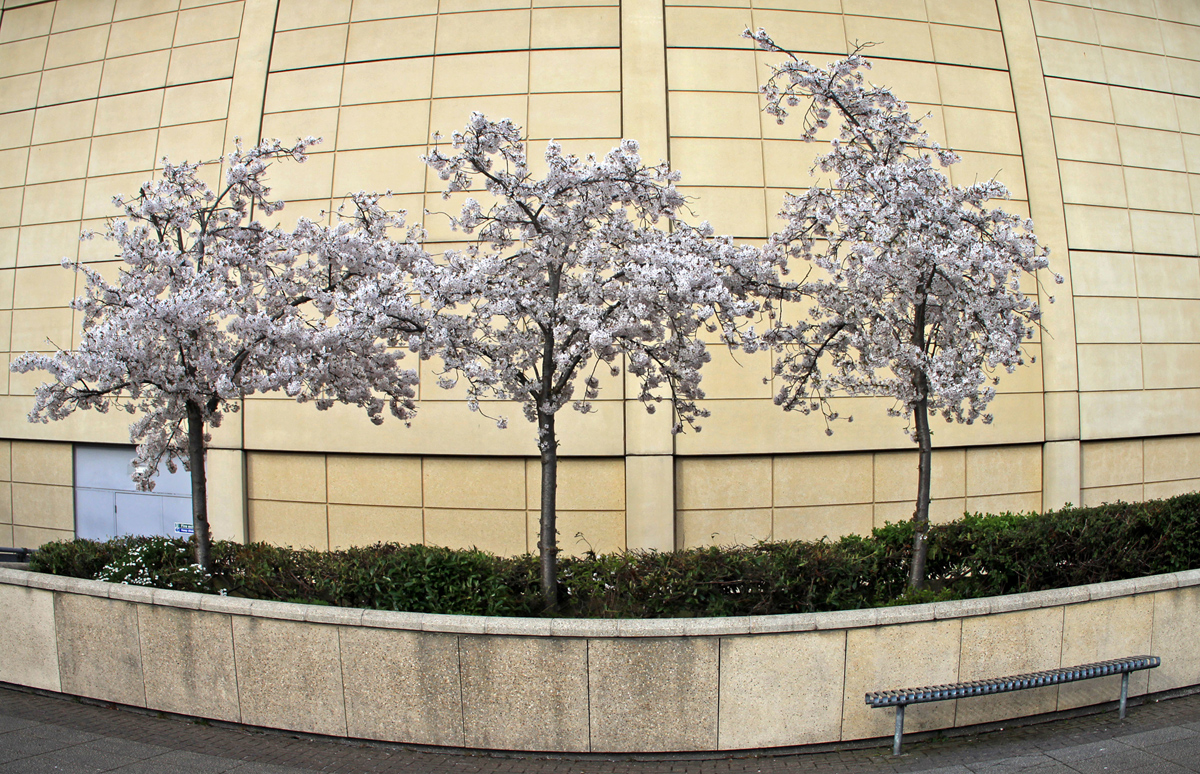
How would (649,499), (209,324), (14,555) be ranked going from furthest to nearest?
(14,555)
(649,499)
(209,324)

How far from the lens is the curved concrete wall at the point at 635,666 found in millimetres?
5148

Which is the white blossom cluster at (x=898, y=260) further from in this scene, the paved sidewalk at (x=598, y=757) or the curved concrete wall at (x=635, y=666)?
the paved sidewalk at (x=598, y=757)

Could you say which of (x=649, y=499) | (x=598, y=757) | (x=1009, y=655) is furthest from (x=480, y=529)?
(x=1009, y=655)

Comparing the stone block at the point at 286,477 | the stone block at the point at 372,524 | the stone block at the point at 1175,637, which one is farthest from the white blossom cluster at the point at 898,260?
the stone block at the point at 286,477

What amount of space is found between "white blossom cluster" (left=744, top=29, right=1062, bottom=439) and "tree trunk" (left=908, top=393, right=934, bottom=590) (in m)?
0.16

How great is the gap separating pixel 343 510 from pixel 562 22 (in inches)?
346

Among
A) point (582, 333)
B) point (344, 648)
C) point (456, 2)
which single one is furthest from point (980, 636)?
point (456, 2)

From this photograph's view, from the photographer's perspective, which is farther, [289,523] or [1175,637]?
[289,523]

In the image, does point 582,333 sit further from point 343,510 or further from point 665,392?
point 343,510

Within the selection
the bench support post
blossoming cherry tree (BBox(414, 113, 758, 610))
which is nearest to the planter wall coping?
the bench support post

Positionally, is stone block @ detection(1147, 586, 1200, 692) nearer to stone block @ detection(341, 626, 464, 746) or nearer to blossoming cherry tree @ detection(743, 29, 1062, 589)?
blossoming cherry tree @ detection(743, 29, 1062, 589)

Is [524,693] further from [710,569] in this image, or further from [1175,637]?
[1175,637]

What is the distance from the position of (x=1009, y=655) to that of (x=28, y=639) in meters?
9.11

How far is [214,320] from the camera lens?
6.69 meters
